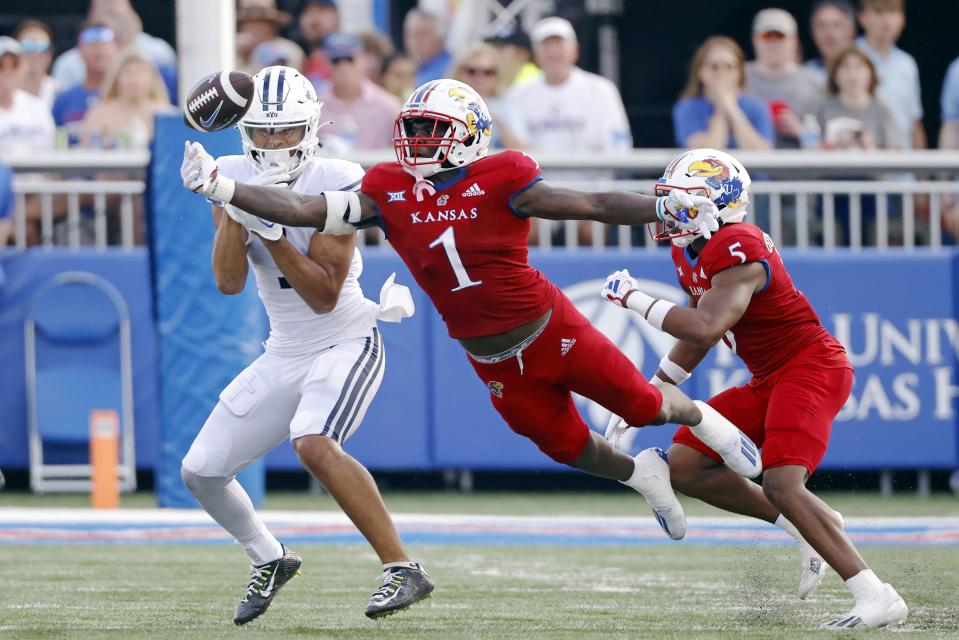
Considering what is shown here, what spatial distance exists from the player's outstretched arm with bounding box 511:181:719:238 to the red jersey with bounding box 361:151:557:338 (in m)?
0.06

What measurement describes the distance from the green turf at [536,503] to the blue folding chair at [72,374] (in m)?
0.20

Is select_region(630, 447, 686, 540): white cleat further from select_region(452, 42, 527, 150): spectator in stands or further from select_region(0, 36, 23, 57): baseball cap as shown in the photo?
select_region(0, 36, 23, 57): baseball cap

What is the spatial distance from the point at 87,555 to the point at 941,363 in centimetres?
510

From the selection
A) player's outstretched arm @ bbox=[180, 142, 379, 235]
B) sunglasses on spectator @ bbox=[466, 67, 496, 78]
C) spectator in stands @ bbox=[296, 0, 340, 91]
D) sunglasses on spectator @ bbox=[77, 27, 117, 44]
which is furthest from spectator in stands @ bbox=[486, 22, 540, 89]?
player's outstretched arm @ bbox=[180, 142, 379, 235]

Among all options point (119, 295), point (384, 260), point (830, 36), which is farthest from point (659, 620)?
point (830, 36)

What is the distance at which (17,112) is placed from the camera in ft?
36.8

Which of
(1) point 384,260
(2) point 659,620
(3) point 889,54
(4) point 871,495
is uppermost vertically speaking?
(3) point 889,54

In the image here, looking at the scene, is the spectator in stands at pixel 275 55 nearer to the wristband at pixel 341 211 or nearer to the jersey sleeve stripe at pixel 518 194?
the wristband at pixel 341 211

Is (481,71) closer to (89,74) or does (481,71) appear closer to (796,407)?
(89,74)

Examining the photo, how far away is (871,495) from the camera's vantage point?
33.8 ft

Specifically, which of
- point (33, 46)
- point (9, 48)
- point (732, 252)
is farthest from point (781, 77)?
point (732, 252)

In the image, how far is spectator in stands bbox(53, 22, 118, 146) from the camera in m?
11.8

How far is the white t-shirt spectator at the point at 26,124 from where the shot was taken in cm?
1112

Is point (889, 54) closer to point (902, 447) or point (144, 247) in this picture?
point (902, 447)
